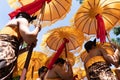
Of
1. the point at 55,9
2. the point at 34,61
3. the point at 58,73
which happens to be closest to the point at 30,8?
the point at 58,73

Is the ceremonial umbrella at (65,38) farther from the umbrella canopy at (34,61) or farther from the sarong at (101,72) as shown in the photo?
the sarong at (101,72)

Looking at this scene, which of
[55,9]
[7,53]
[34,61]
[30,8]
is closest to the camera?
[7,53]

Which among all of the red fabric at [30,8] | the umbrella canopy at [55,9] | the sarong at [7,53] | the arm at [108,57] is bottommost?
the arm at [108,57]

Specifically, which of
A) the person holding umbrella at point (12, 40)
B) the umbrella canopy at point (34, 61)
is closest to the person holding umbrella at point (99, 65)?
the person holding umbrella at point (12, 40)

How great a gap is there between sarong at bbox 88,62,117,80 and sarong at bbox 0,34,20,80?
5.95 feet

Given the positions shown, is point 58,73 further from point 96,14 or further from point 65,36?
point 65,36

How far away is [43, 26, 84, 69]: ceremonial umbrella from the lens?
6.61 m

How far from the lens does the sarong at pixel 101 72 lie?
4828 mm

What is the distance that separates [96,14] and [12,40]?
9.26 ft

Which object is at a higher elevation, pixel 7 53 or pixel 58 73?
pixel 7 53

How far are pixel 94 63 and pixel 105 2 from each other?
1579mm

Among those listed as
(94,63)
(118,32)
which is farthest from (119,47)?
(118,32)

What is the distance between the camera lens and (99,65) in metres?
4.92

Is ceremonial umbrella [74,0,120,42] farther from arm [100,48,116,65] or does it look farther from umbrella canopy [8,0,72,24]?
→ arm [100,48,116,65]
